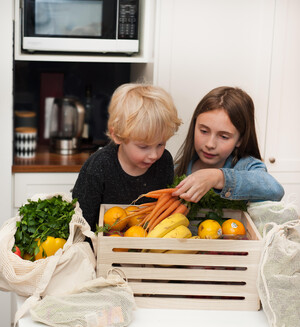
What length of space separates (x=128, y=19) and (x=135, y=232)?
1454mm

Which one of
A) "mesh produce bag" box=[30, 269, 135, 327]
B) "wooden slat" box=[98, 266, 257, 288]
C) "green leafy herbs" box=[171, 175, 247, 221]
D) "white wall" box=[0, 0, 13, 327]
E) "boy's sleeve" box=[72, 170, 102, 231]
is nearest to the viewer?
"mesh produce bag" box=[30, 269, 135, 327]

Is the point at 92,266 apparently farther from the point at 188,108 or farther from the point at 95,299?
the point at 188,108

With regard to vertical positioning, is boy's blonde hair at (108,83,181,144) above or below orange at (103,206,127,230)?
above

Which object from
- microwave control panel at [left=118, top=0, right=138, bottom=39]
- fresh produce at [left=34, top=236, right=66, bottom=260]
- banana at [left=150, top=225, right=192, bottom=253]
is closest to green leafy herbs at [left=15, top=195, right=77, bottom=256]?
fresh produce at [left=34, top=236, right=66, bottom=260]

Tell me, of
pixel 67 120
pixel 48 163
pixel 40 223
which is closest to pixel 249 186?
pixel 40 223

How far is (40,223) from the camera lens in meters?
1.32

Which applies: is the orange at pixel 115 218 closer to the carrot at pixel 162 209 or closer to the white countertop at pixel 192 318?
the carrot at pixel 162 209

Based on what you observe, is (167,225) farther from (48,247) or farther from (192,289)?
(48,247)

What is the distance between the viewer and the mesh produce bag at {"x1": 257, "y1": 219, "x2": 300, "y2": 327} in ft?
3.75

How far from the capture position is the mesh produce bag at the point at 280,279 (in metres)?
1.14

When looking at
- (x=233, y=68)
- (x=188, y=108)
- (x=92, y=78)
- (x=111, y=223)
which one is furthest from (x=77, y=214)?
(x=92, y=78)

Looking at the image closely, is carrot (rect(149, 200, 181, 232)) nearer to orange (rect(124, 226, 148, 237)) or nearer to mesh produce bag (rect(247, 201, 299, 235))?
orange (rect(124, 226, 148, 237))

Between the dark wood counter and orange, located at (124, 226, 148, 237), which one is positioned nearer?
orange, located at (124, 226, 148, 237)

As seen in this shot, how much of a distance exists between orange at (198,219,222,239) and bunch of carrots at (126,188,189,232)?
10 centimetres
